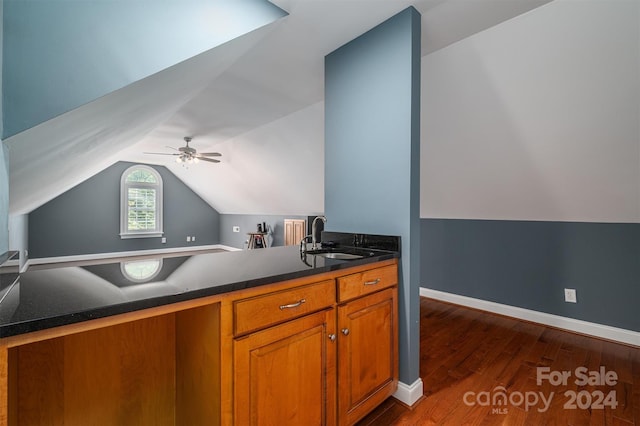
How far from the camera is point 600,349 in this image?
7.84ft

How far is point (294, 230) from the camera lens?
615 centimetres

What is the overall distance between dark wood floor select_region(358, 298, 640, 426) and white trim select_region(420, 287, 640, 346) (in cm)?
8

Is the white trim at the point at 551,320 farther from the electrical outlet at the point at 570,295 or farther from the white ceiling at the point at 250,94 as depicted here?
the white ceiling at the point at 250,94

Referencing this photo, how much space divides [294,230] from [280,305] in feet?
16.4

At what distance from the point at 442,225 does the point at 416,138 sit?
220cm

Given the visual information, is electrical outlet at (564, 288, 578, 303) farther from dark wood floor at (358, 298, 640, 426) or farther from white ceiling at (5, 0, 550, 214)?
white ceiling at (5, 0, 550, 214)

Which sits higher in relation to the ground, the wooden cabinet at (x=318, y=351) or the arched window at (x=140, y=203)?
the arched window at (x=140, y=203)

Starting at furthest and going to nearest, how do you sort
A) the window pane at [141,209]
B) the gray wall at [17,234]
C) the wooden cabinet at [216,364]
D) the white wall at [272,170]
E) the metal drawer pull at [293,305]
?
the window pane at [141,209]
the white wall at [272,170]
the gray wall at [17,234]
the metal drawer pull at [293,305]
the wooden cabinet at [216,364]

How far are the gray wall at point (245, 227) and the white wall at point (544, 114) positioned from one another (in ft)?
11.5

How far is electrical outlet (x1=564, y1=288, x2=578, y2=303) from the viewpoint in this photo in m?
2.75

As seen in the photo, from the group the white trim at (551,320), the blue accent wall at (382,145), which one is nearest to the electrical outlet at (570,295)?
the white trim at (551,320)

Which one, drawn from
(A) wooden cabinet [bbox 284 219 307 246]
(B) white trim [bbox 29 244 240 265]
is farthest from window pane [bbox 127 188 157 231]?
(A) wooden cabinet [bbox 284 219 307 246]

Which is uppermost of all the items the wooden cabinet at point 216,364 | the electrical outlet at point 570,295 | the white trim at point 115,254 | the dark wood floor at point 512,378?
the wooden cabinet at point 216,364

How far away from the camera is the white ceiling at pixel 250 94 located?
1.68 metres
